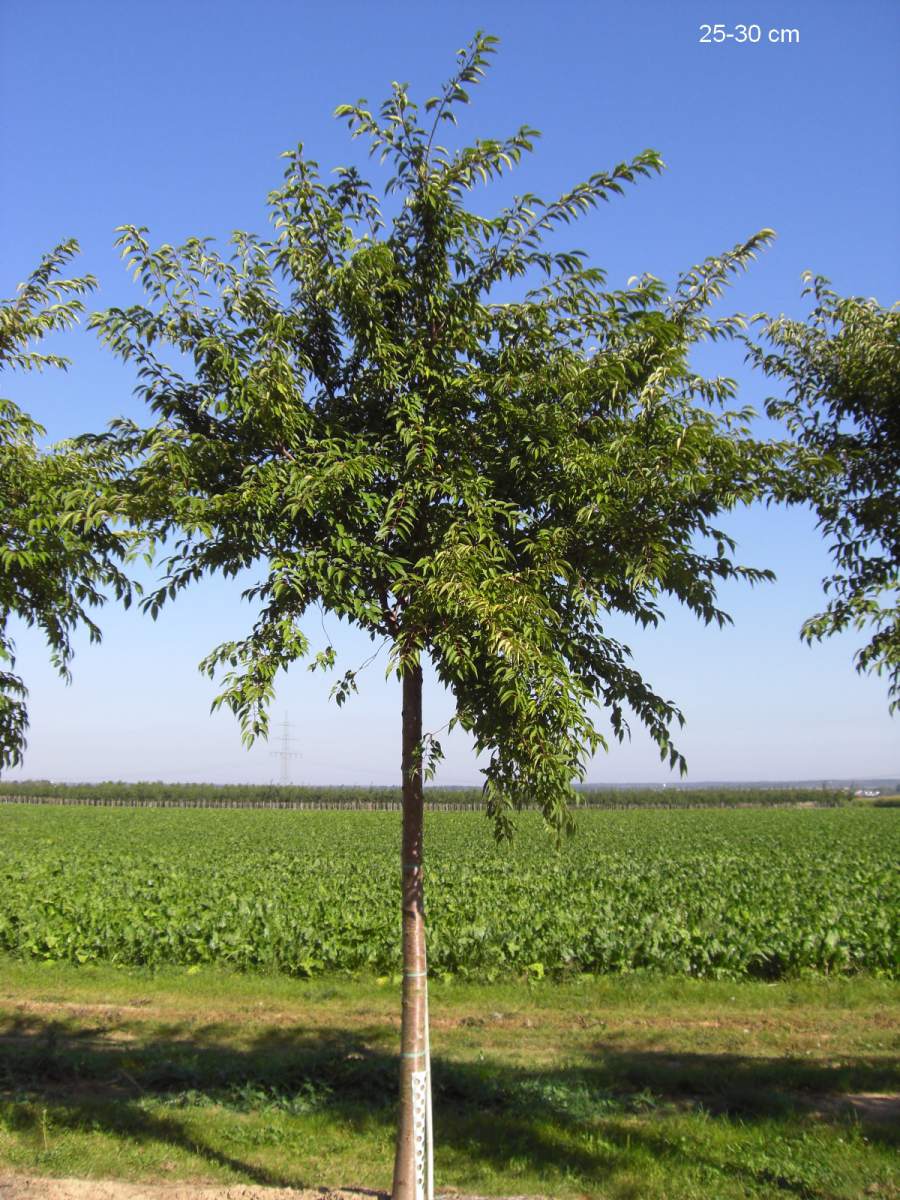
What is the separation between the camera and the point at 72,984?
13.9 m

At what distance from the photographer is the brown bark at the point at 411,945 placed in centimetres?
501

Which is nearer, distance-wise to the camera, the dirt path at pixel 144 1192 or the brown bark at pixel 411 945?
the brown bark at pixel 411 945

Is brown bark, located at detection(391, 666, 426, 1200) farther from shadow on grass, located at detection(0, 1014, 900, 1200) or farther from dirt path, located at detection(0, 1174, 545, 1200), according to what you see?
shadow on grass, located at detection(0, 1014, 900, 1200)

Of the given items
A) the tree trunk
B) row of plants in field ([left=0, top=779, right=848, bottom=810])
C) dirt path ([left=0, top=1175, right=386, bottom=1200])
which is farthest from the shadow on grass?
row of plants in field ([left=0, top=779, right=848, bottom=810])

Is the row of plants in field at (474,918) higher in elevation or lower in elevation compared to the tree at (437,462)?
lower

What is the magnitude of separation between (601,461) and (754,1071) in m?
7.52

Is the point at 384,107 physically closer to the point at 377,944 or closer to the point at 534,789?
the point at 534,789

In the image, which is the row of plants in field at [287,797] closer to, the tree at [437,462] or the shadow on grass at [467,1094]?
the shadow on grass at [467,1094]

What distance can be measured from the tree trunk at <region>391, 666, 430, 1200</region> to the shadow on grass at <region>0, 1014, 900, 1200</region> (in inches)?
65.8

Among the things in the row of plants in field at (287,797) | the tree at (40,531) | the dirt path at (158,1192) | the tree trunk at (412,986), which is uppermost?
the tree at (40,531)

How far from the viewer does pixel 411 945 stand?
17.3 feet

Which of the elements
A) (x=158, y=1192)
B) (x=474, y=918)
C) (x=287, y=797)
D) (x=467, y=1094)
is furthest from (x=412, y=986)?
(x=287, y=797)

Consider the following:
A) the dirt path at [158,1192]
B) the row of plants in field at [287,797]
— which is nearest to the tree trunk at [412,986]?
the dirt path at [158,1192]

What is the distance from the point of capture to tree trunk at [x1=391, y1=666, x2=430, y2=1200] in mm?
5004
